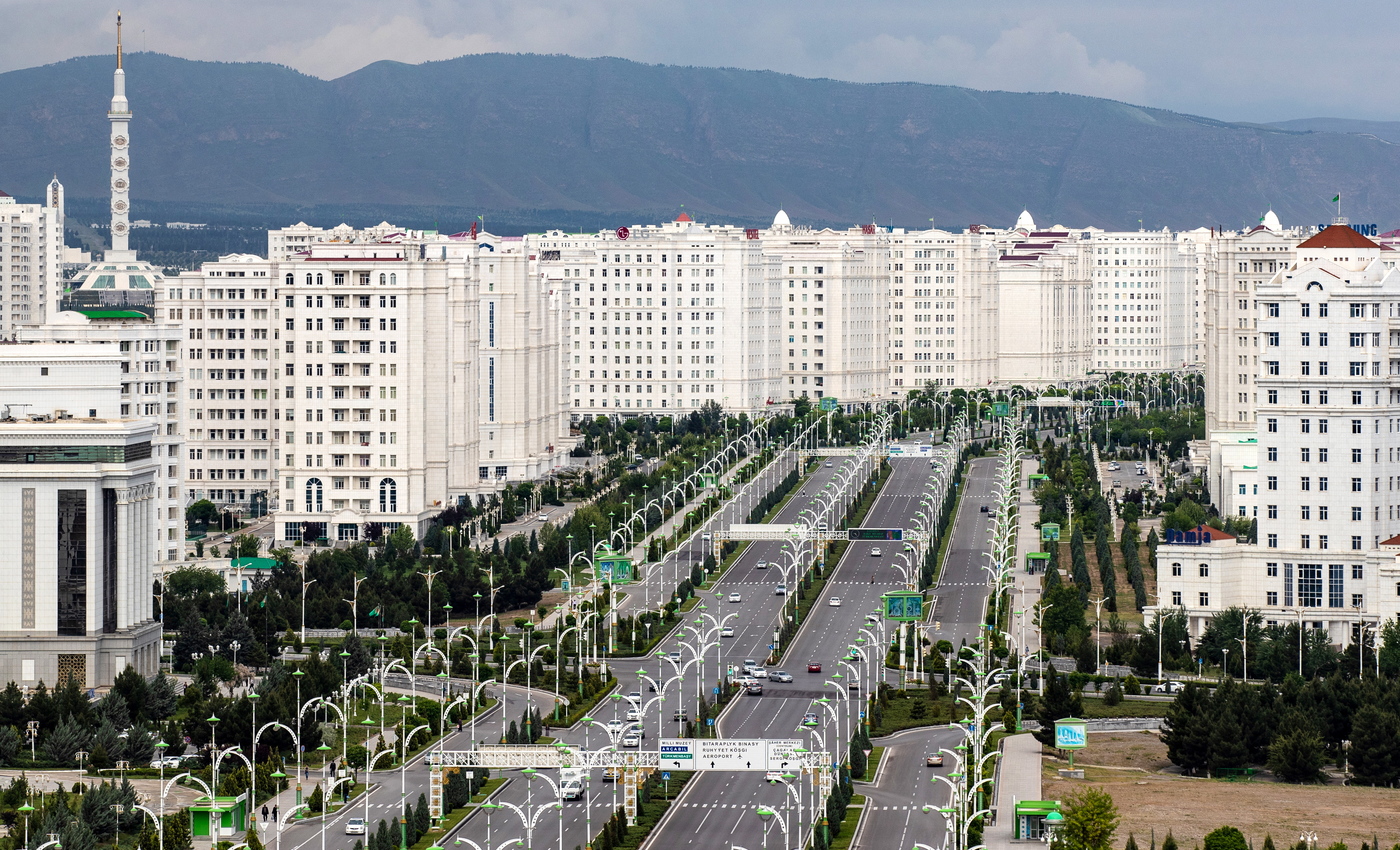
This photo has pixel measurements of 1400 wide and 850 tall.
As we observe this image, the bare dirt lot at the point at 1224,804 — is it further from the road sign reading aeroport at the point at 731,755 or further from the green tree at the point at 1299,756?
the road sign reading aeroport at the point at 731,755

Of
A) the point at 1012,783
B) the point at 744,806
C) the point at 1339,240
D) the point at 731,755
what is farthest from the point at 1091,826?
the point at 1339,240

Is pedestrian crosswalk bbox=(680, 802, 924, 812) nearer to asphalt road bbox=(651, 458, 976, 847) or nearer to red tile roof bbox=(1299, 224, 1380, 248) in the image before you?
asphalt road bbox=(651, 458, 976, 847)

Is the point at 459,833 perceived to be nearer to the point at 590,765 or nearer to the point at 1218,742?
the point at 590,765

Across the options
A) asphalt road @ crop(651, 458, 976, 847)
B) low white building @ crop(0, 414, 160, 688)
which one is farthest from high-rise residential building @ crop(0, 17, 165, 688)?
asphalt road @ crop(651, 458, 976, 847)

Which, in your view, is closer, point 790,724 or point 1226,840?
point 1226,840

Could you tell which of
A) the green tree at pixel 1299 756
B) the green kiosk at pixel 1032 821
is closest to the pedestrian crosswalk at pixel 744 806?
the green kiosk at pixel 1032 821

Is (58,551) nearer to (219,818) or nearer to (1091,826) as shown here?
(219,818)
